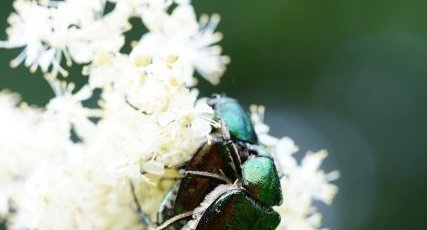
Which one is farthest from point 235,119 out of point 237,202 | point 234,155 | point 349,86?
point 349,86

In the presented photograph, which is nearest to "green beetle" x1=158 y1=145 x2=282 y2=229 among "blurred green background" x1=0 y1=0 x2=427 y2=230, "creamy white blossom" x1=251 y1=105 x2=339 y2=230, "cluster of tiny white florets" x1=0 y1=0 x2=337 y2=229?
"cluster of tiny white florets" x1=0 y1=0 x2=337 y2=229

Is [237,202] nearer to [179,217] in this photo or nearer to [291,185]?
[179,217]

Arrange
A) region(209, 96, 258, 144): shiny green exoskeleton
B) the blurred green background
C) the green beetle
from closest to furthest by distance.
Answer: the green beetle
region(209, 96, 258, 144): shiny green exoskeleton
the blurred green background

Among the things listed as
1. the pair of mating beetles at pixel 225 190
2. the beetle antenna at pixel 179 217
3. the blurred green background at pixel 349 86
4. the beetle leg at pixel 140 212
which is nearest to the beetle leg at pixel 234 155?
the pair of mating beetles at pixel 225 190

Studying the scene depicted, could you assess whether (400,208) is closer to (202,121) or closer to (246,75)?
(246,75)

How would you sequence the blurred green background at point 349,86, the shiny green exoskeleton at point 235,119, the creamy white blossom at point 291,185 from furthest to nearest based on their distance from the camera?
the blurred green background at point 349,86, the creamy white blossom at point 291,185, the shiny green exoskeleton at point 235,119

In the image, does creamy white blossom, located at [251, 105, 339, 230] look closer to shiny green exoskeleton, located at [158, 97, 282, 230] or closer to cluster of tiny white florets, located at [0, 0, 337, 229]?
cluster of tiny white florets, located at [0, 0, 337, 229]

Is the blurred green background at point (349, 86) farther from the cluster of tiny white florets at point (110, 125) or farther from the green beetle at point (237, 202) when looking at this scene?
the green beetle at point (237, 202)
